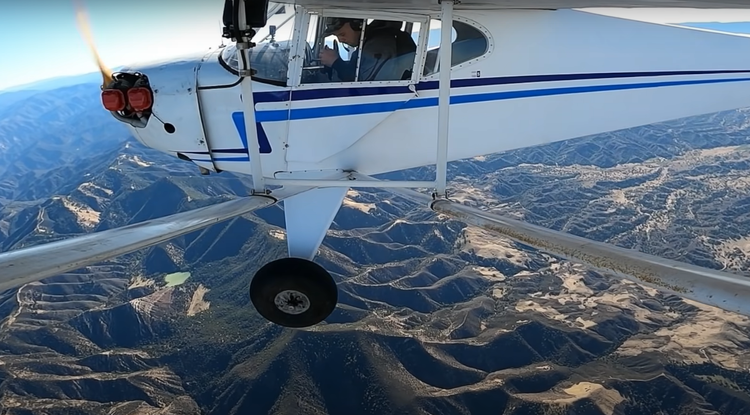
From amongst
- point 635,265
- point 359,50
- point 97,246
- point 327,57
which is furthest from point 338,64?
point 635,265

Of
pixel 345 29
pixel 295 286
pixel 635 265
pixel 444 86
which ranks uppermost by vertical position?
pixel 345 29

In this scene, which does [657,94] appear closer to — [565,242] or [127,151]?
[565,242]

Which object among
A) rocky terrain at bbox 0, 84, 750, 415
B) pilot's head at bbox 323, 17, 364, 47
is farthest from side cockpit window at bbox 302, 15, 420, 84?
rocky terrain at bbox 0, 84, 750, 415

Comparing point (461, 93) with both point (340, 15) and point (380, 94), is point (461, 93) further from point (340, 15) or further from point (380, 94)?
point (340, 15)

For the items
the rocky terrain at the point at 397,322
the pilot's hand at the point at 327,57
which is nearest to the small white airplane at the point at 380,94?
the pilot's hand at the point at 327,57

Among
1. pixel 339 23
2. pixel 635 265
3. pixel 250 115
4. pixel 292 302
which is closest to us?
pixel 635 265

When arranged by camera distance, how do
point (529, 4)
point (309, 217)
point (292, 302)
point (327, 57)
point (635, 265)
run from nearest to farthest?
point (635, 265), point (529, 4), point (327, 57), point (292, 302), point (309, 217)
